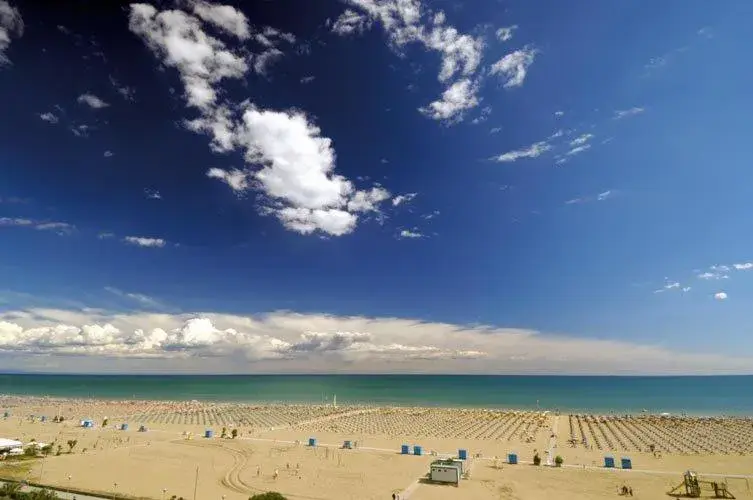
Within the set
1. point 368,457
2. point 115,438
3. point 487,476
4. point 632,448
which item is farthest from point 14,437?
point 632,448

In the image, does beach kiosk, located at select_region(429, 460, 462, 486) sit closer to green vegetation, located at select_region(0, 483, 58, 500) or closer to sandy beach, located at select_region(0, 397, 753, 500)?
sandy beach, located at select_region(0, 397, 753, 500)

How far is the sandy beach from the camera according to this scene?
3095 centimetres

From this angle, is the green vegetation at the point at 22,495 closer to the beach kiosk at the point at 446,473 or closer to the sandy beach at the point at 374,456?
the sandy beach at the point at 374,456

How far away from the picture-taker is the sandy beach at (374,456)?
3095 centimetres

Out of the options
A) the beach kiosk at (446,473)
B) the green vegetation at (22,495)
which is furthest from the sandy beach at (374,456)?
the green vegetation at (22,495)

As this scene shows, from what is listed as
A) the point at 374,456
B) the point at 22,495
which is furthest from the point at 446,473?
the point at 22,495

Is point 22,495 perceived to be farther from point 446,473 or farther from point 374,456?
point 374,456

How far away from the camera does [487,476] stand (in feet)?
112

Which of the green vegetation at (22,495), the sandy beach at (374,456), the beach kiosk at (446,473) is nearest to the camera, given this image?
the green vegetation at (22,495)

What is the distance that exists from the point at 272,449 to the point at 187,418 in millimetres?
35042

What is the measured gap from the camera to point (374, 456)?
41.4m

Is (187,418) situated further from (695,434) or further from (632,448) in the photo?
(695,434)

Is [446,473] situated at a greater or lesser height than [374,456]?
greater

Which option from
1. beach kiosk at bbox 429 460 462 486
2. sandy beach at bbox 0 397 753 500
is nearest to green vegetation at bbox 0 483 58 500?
sandy beach at bbox 0 397 753 500
